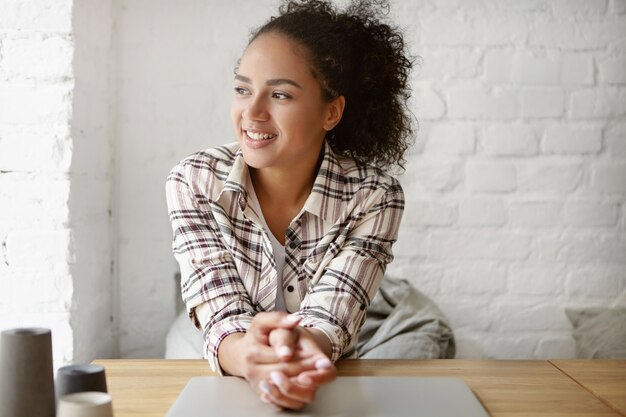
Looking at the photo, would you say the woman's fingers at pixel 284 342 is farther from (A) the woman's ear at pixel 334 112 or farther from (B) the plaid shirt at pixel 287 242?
(A) the woman's ear at pixel 334 112

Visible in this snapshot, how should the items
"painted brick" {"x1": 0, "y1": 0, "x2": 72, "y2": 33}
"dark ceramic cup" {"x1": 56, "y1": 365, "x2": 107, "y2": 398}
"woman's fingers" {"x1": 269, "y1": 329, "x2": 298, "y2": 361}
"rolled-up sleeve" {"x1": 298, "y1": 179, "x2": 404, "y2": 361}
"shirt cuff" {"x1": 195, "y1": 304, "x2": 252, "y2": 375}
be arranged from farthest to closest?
"painted brick" {"x1": 0, "y1": 0, "x2": 72, "y2": 33} → "rolled-up sleeve" {"x1": 298, "y1": 179, "x2": 404, "y2": 361} → "shirt cuff" {"x1": 195, "y1": 304, "x2": 252, "y2": 375} → "woman's fingers" {"x1": 269, "y1": 329, "x2": 298, "y2": 361} → "dark ceramic cup" {"x1": 56, "y1": 365, "x2": 107, "y2": 398}

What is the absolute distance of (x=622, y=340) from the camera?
238cm

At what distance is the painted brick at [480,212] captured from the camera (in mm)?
2383

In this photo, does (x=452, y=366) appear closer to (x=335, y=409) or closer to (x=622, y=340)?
(x=335, y=409)

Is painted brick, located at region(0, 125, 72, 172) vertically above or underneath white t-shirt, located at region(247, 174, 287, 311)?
above

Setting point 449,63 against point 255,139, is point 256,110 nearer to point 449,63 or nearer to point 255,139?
point 255,139

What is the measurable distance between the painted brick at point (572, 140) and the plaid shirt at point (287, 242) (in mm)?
1072

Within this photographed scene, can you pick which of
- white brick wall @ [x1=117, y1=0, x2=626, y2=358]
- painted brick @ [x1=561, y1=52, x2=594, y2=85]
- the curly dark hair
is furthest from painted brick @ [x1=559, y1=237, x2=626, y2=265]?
the curly dark hair

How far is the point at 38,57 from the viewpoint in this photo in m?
1.92

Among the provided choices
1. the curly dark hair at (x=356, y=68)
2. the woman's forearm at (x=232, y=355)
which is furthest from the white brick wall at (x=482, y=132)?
the woman's forearm at (x=232, y=355)

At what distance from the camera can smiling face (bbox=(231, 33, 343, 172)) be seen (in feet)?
4.59

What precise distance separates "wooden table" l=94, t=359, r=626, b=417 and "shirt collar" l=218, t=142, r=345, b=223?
1.15 ft

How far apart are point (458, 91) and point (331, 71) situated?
1.00 meters

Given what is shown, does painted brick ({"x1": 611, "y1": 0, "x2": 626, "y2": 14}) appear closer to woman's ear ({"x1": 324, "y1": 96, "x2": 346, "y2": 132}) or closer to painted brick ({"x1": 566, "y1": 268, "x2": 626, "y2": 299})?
painted brick ({"x1": 566, "y1": 268, "x2": 626, "y2": 299})
